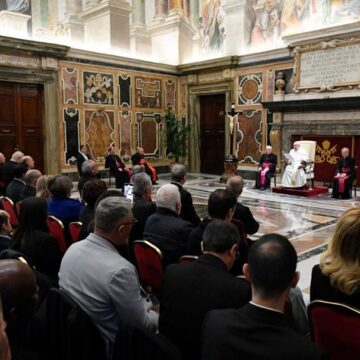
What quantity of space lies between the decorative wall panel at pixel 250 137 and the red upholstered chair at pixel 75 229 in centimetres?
918

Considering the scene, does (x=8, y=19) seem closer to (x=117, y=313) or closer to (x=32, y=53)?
(x=32, y=53)

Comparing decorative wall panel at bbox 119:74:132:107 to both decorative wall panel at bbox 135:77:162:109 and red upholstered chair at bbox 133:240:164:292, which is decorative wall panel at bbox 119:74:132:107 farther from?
red upholstered chair at bbox 133:240:164:292

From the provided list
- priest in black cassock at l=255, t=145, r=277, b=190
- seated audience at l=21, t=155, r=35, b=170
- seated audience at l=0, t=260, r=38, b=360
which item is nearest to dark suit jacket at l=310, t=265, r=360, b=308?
seated audience at l=0, t=260, r=38, b=360

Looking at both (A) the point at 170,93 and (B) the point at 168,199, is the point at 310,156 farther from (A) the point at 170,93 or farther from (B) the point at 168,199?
(B) the point at 168,199

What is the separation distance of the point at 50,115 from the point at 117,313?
32.0 feet

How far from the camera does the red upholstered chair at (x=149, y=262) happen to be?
2779mm

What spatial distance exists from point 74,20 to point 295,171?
30.0 ft

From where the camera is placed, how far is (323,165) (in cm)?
1067

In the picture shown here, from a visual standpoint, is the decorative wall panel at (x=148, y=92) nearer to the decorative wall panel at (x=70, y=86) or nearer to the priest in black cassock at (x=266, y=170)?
the decorative wall panel at (x=70, y=86)

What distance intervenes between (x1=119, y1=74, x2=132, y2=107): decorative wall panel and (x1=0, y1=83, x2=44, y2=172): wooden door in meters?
2.47

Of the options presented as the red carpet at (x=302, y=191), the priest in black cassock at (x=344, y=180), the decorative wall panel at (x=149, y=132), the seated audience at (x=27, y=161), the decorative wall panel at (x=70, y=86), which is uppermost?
the decorative wall panel at (x=70, y=86)

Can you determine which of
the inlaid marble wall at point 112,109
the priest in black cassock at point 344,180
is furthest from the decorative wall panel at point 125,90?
the priest in black cassock at point 344,180

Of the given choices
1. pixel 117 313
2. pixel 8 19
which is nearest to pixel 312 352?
pixel 117 313

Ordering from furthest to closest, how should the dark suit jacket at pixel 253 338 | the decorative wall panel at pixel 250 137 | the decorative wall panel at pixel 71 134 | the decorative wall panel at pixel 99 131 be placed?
the decorative wall panel at pixel 250 137 → the decorative wall panel at pixel 99 131 → the decorative wall panel at pixel 71 134 → the dark suit jacket at pixel 253 338
